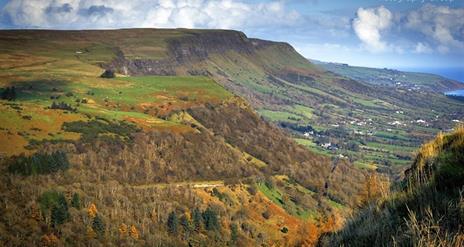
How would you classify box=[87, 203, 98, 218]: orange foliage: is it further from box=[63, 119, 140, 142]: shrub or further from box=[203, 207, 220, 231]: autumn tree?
box=[63, 119, 140, 142]: shrub

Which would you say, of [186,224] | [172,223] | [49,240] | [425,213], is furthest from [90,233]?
[425,213]

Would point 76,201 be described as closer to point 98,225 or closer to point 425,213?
point 98,225

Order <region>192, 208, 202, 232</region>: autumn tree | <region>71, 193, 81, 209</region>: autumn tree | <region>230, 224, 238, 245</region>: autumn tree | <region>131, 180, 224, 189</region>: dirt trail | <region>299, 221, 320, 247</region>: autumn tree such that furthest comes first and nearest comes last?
1. <region>131, 180, 224, 189</region>: dirt trail
2. <region>192, 208, 202, 232</region>: autumn tree
3. <region>230, 224, 238, 245</region>: autumn tree
4. <region>71, 193, 81, 209</region>: autumn tree
5. <region>299, 221, 320, 247</region>: autumn tree

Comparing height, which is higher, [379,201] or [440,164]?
[440,164]

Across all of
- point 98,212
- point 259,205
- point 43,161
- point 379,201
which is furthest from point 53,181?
point 379,201

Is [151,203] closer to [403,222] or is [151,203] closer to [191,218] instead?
[191,218]

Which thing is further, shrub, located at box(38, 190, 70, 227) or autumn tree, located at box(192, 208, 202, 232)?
autumn tree, located at box(192, 208, 202, 232)

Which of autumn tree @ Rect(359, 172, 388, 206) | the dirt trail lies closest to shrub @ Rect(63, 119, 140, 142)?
the dirt trail

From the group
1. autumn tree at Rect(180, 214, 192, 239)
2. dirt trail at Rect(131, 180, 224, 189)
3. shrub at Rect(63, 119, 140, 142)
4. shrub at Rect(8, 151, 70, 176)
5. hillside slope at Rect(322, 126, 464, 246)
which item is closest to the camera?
hillside slope at Rect(322, 126, 464, 246)

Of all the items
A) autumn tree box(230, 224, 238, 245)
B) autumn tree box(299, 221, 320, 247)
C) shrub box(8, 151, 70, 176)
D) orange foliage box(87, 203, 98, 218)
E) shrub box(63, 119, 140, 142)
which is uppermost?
autumn tree box(299, 221, 320, 247)
